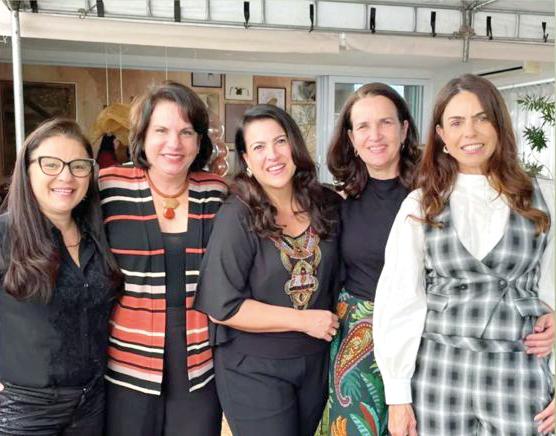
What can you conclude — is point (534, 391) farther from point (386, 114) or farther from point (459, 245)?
point (386, 114)

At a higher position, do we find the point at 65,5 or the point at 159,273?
the point at 65,5

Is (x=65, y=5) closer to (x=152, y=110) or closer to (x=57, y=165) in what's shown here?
(x=152, y=110)

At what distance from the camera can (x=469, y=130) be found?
1367 mm

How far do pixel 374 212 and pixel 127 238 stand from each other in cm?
76

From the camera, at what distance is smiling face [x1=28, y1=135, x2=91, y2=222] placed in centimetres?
146

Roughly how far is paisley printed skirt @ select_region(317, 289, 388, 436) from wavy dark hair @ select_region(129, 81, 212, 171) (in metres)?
0.75

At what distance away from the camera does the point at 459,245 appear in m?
1.34

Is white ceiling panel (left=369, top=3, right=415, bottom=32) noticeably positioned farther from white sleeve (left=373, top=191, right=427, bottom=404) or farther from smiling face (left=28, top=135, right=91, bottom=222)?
smiling face (left=28, top=135, right=91, bottom=222)

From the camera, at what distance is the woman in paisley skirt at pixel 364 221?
1604 mm

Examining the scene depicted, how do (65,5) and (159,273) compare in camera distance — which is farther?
(65,5)

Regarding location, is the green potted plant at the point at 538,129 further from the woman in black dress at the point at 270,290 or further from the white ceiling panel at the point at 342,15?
the woman in black dress at the point at 270,290

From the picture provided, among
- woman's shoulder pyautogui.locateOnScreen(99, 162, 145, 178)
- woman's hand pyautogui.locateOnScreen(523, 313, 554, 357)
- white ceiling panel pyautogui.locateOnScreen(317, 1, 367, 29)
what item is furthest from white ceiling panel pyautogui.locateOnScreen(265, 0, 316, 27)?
woman's hand pyautogui.locateOnScreen(523, 313, 554, 357)

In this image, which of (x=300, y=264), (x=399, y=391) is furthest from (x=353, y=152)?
(x=399, y=391)

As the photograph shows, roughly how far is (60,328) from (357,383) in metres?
0.84
